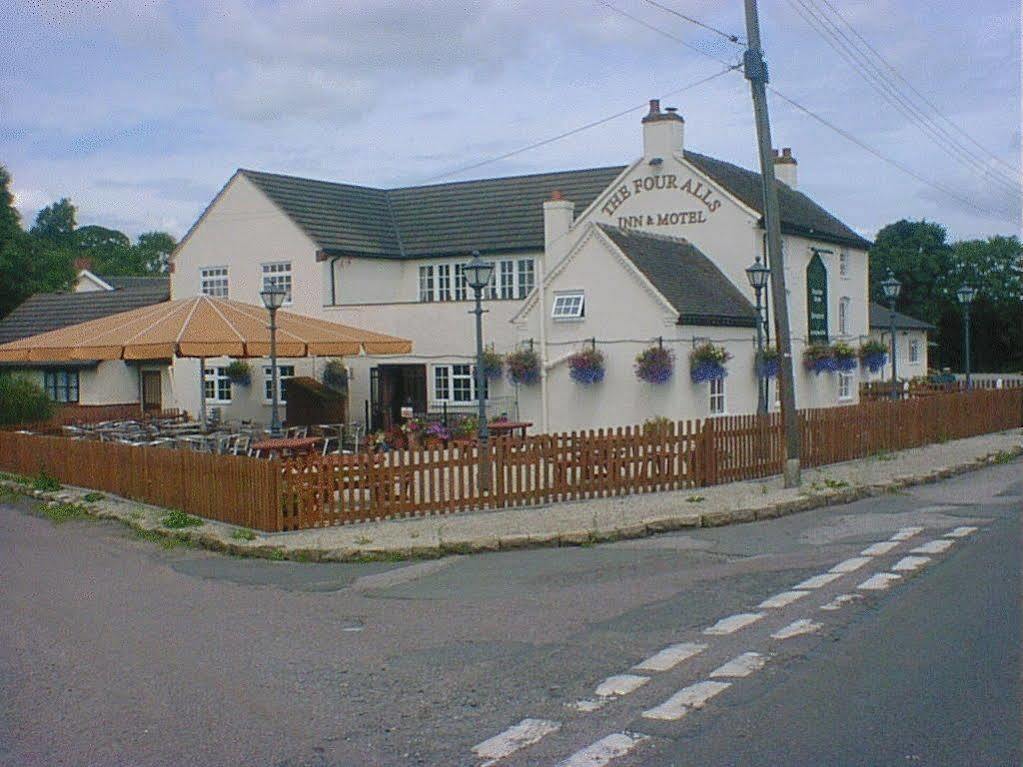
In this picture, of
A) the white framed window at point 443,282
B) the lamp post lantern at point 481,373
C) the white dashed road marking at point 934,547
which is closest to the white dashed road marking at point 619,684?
the white dashed road marking at point 934,547

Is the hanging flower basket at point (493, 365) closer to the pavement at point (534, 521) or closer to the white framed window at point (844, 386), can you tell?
the pavement at point (534, 521)

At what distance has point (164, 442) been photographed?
21375 millimetres

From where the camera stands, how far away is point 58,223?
111 meters

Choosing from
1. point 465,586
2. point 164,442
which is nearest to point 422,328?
point 164,442

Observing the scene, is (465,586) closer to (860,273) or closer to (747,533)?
(747,533)

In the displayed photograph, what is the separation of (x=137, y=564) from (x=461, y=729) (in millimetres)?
7730

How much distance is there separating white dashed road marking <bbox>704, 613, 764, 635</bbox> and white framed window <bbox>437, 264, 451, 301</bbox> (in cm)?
2633

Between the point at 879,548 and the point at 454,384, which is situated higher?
the point at 454,384

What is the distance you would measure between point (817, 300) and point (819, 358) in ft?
7.20

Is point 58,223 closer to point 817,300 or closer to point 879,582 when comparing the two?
point 817,300

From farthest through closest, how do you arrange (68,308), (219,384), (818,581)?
(68,308) < (219,384) < (818,581)

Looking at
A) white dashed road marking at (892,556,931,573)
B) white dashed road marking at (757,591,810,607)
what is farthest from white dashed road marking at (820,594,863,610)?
white dashed road marking at (892,556,931,573)

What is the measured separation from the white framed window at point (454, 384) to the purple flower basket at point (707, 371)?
667 centimetres

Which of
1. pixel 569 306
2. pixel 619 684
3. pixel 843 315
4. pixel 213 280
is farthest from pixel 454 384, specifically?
pixel 619 684
